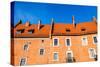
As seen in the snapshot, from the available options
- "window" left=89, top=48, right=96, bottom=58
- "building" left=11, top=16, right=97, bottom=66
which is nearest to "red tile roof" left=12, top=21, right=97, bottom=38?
"building" left=11, top=16, right=97, bottom=66

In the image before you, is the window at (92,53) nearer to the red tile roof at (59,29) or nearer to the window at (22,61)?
the red tile roof at (59,29)

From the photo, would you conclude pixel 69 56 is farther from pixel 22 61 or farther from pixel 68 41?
pixel 22 61

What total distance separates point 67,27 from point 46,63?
0.50 metres

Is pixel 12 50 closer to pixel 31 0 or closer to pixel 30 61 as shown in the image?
pixel 30 61

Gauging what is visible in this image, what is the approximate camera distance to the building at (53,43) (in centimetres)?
236

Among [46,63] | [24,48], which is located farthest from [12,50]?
[46,63]

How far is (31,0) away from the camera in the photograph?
242 cm

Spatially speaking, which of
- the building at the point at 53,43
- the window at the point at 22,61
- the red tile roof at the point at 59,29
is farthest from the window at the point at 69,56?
the window at the point at 22,61

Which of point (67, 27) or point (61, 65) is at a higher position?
point (67, 27)

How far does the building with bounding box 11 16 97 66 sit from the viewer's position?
2359 millimetres

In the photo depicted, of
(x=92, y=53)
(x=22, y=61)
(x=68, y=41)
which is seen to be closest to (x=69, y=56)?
(x=68, y=41)

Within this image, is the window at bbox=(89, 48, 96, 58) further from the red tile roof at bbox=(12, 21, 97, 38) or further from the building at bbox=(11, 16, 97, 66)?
the red tile roof at bbox=(12, 21, 97, 38)
